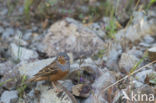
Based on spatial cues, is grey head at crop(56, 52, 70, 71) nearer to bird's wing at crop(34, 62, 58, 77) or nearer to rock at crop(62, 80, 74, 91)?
bird's wing at crop(34, 62, 58, 77)

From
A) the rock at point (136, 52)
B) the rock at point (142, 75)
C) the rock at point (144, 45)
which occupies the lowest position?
the rock at point (142, 75)

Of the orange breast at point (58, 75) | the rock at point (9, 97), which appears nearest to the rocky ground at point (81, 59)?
the rock at point (9, 97)

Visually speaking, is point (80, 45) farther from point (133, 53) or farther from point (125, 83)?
point (125, 83)

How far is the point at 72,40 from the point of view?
16.1 feet

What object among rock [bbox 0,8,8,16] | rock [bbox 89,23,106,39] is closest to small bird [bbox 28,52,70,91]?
rock [bbox 89,23,106,39]

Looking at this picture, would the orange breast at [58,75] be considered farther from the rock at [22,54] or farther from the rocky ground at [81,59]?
the rock at [22,54]

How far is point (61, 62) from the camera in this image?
364cm

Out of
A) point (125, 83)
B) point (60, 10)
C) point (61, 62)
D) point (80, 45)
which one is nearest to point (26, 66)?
point (61, 62)

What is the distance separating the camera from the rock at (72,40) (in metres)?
4.79

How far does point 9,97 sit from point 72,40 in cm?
191

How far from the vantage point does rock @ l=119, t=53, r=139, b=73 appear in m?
4.07

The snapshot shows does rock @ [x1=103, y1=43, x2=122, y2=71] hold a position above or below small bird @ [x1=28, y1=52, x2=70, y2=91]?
below

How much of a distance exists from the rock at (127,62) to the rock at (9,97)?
6.08ft

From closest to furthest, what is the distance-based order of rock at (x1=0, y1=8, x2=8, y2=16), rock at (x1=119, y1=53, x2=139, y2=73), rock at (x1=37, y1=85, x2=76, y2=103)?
rock at (x1=37, y1=85, x2=76, y2=103)
rock at (x1=119, y1=53, x2=139, y2=73)
rock at (x1=0, y1=8, x2=8, y2=16)
